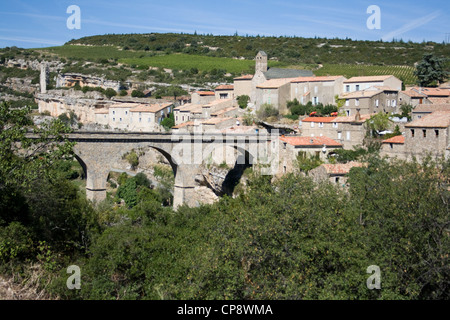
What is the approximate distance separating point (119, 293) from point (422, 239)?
31.6 feet

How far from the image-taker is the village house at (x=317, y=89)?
41.2 m

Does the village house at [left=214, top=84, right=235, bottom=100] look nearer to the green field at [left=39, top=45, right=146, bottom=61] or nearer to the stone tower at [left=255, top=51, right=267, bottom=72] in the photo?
the stone tower at [left=255, top=51, right=267, bottom=72]

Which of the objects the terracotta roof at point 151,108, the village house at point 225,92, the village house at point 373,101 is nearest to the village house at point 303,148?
the village house at point 373,101

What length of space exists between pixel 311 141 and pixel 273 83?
13590 millimetres

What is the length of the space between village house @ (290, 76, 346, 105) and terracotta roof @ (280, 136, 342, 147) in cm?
900

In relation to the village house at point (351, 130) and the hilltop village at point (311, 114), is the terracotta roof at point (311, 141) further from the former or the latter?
the village house at point (351, 130)

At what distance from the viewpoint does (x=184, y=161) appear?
117ft

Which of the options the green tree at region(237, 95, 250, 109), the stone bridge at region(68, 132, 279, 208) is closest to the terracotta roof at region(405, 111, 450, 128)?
the stone bridge at region(68, 132, 279, 208)

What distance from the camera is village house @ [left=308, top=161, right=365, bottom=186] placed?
92.9ft

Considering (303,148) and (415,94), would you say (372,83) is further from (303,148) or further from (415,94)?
(303,148)

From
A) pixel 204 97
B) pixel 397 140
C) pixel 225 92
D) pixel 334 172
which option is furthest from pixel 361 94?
pixel 204 97
